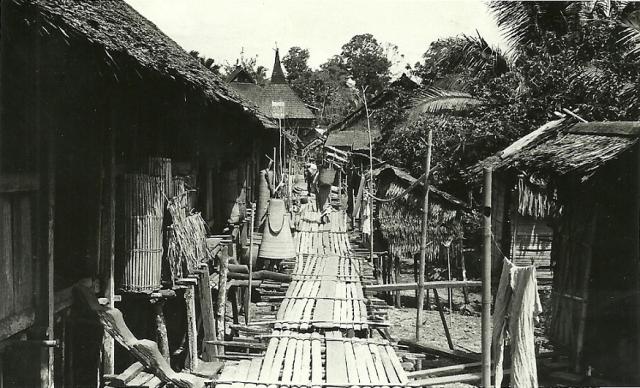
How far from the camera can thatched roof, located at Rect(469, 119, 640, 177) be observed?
23.3 ft

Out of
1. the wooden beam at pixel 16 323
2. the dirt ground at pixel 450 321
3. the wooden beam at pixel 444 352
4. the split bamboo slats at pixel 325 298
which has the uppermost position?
the wooden beam at pixel 16 323

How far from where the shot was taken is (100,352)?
6.78m

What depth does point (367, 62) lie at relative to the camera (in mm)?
59125

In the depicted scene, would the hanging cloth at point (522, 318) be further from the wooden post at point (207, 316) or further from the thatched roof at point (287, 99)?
the thatched roof at point (287, 99)

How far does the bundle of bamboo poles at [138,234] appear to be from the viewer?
Result: 265 inches

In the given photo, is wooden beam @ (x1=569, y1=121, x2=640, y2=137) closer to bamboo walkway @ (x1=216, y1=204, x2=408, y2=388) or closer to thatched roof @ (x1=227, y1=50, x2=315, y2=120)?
bamboo walkway @ (x1=216, y1=204, x2=408, y2=388)

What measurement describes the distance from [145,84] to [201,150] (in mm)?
5288

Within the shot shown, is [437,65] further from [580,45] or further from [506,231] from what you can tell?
[506,231]

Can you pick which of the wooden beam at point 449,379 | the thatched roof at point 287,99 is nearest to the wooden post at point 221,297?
the wooden beam at point 449,379

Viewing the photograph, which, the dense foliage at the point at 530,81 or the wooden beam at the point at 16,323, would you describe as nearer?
the wooden beam at the point at 16,323

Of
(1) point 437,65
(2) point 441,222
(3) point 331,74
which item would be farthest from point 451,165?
(3) point 331,74

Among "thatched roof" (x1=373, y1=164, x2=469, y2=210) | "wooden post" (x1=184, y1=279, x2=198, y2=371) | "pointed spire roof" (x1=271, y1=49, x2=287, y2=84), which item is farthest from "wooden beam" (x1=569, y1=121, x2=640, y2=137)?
"pointed spire roof" (x1=271, y1=49, x2=287, y2=84)

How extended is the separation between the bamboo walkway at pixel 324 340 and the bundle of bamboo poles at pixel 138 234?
1377 millimetres

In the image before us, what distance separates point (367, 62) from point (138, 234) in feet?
178
